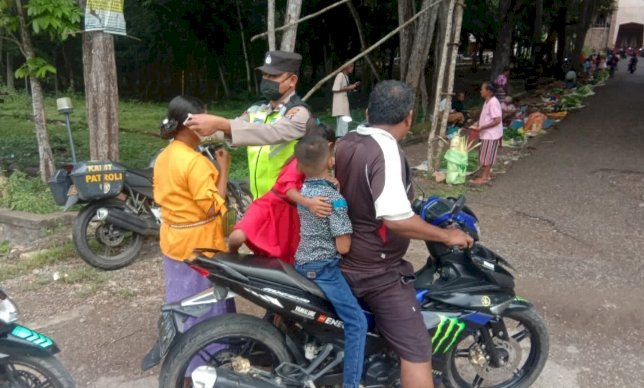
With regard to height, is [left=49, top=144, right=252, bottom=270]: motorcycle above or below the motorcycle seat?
below

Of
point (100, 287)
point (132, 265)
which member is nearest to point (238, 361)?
point (100, 287)

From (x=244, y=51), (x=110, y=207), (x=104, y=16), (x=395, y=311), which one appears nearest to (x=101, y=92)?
(x=104, y=16)

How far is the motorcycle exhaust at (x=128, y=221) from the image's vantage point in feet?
16.1

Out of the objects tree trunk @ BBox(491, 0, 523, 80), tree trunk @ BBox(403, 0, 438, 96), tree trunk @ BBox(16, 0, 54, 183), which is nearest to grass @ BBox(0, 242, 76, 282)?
tree trunk @ BBox(16, 0, 54, 183)

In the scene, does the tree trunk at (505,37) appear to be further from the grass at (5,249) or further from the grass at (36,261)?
the grass at (5,249)

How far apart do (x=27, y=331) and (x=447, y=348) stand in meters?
2.06

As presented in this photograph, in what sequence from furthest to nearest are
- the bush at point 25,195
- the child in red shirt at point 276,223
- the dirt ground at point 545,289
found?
1. the bush at point 25,195
2. the dirt ground at point 545,289
3. the child in red shirt at point 276,223

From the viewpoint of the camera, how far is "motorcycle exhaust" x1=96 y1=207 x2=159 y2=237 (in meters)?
4.89

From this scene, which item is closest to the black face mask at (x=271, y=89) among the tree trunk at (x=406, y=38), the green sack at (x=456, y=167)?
the green sack at (x=456, y=167)

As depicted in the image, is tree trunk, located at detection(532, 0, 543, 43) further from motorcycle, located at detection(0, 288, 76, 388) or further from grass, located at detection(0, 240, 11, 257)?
motorcycle, located at detection(0, 288, 76, 388)

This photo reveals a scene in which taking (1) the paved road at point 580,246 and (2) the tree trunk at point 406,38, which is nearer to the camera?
(1) the paved road at point 580,246

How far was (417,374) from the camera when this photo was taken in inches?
104

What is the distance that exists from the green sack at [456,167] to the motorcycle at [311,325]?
4.95 meters

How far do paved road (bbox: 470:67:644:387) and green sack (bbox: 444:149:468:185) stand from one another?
451 mm
